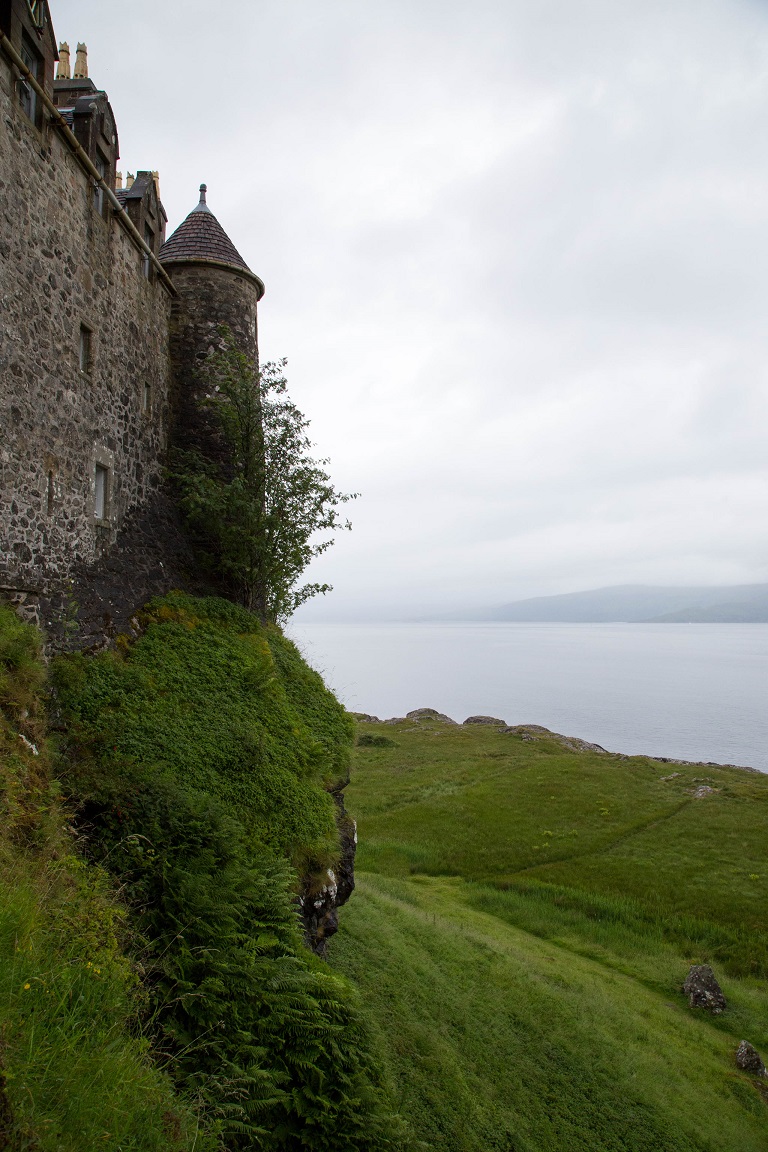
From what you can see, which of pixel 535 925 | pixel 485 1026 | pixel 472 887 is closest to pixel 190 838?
pixel 485 1026

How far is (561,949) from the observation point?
21.1m

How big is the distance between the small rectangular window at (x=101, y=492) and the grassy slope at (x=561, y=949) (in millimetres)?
12450

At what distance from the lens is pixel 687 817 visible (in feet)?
107

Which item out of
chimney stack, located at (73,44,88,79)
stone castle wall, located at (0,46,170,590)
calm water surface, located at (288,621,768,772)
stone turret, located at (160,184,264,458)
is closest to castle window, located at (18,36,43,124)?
stone castle wall, located at (0,46,170,590)

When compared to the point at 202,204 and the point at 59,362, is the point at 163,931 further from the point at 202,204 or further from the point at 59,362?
the point at 202,204

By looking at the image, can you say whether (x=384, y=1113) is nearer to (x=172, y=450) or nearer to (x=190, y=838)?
(x=190, y=838)

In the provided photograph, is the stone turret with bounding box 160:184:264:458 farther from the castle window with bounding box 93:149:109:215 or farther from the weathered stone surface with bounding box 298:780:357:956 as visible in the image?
the weathered stone surface with bounding box 298:780:357:956

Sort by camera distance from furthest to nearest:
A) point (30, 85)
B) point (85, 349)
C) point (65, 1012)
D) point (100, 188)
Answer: point (100, 188)
point (85, 349)
point (30, 85)
point (65, 1012)

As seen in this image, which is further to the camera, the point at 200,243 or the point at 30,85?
the point at 200,243

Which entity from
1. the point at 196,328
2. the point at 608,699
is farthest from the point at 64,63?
the point at 608,699

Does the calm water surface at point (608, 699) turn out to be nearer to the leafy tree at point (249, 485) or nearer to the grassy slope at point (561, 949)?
the grassy slope at point (561, 949)

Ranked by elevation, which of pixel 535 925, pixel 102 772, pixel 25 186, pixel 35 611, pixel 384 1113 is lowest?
pixel 535 925

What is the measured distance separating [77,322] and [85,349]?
0.77m

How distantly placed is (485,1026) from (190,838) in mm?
9448
